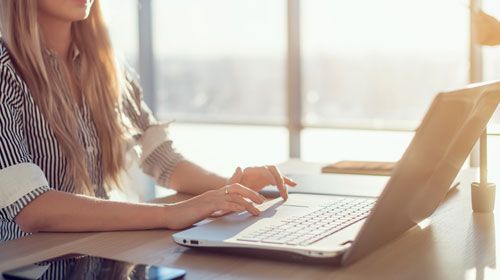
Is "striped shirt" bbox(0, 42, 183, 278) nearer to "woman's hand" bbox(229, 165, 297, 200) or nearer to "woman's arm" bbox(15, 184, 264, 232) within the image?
"woman's arm" bbox(15, 184, 264, 232)

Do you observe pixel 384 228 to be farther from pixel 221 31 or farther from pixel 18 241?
pixel 221 31

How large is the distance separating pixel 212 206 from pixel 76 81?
2.53 feet

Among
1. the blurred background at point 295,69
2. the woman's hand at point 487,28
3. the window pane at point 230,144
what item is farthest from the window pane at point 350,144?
the woman's hand at point 487,28

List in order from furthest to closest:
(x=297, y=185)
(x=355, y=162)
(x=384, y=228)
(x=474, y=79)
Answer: (x=474, y=79)
(x=355, y=162)
(x=297, y=185)
(x=384, y=228)

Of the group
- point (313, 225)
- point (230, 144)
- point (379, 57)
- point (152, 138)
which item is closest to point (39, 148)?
point (152, 138)

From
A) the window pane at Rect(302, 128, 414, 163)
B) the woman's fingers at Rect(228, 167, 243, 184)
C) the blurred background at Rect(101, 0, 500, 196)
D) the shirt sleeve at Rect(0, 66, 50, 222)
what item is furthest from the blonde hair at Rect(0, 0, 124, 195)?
the window pane at Rect(302, 128, 414, 163)

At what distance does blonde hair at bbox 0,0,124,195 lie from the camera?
1835mm

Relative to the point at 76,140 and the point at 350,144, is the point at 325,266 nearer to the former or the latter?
the point at 76,140

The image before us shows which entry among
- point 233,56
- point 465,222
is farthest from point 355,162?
point 233,56

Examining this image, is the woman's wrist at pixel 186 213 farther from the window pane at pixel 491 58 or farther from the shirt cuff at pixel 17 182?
the window pane at pixel 491 58

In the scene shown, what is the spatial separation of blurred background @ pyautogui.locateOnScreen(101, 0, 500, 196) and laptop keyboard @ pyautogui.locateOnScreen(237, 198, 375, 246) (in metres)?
2.44

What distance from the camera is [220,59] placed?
15.3ft

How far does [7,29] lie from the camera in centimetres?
186

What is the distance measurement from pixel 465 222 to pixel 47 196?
0.80 metres
